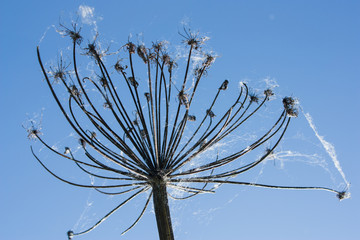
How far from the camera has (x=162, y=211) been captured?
314 inches

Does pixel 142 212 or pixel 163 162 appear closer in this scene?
pixel 163 162

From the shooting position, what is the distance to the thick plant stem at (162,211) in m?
7.66

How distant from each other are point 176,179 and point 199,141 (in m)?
1.08

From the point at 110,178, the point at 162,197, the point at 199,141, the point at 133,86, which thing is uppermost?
the point at 133,86

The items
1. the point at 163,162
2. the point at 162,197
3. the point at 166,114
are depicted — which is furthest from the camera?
the point at 166,114

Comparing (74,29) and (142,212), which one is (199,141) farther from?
(74,29)

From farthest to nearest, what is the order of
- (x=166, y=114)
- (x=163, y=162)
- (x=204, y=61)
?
1. (x=204, y=61)
2. (x=166, y=114)
3. (x=163, y=162)

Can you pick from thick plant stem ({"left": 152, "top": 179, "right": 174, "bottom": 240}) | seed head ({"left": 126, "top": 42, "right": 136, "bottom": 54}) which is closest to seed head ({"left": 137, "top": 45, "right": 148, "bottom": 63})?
seed head ({"left": 126, "top": 42, "right": 136, "bottom": 54})

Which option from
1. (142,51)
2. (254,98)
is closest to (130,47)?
(142,51)

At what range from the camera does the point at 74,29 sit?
930 centimetres

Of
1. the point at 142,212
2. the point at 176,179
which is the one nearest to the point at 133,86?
the point at 176,179

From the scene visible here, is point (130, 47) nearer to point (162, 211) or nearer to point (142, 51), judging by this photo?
point (142, 51)

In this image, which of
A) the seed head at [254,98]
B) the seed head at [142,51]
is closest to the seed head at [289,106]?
the seed head at [254,98]

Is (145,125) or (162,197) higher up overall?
(145,125)
